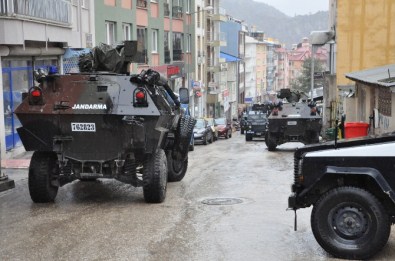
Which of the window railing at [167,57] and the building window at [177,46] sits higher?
the building window at [177,46]

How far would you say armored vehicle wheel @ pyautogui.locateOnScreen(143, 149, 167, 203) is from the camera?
9.49 meters

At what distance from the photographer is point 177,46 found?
151ft

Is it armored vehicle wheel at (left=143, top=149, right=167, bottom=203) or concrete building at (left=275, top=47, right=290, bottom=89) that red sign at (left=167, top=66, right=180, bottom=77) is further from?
concrete building at (left=275, top=47, right=290, bottom=89)

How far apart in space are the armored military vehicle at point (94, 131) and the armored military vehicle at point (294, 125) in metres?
12.4

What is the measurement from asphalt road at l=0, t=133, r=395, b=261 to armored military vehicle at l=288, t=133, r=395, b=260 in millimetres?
277

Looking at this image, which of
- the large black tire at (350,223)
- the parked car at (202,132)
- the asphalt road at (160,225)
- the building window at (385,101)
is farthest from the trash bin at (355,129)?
the parked car at (202,132)

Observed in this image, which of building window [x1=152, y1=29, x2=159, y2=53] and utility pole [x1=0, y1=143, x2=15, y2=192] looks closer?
utility pole [x1=0, y1=143, x2=15, y2=192]

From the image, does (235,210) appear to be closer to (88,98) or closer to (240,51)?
→ (88,98)

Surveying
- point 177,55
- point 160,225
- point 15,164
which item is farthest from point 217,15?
point 160,225

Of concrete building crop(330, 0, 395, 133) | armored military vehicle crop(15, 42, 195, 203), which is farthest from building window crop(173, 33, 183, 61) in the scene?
armored military vehicle crop(15, 42, 195, 203)

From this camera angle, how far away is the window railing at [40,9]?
15.2m

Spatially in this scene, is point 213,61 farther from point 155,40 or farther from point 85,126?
point 85,126

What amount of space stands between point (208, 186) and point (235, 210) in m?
2.65

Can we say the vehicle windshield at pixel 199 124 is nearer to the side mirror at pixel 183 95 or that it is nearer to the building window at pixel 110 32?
the building window at pixel 110 32
